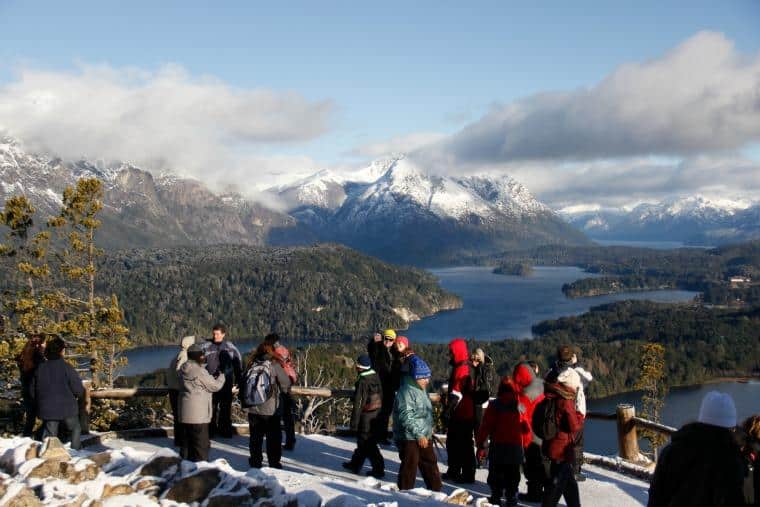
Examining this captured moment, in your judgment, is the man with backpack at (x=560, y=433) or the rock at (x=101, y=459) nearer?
the man with backpack at (x=560, y=433)

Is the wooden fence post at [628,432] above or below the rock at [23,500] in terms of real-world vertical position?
below

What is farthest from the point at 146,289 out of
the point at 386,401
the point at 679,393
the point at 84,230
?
the point at 386,401

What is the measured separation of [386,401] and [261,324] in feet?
577

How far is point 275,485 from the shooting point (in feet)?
22.7

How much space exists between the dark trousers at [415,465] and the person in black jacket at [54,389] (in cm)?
498

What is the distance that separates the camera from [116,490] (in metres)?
7.00

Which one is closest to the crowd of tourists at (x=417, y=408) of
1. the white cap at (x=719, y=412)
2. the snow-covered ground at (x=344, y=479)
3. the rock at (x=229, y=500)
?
the snow-covered ground at (x=344, y=479)

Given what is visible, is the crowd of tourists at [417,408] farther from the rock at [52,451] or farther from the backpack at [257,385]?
the rock at [52,451]

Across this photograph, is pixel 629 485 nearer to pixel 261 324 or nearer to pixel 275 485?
pixel 275 485

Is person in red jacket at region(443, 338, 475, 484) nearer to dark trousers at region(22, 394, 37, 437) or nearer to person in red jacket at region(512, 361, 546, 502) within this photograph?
person in red jacket at region(512, 361, 546, 502)

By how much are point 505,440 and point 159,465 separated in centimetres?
427

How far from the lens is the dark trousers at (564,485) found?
7.37m

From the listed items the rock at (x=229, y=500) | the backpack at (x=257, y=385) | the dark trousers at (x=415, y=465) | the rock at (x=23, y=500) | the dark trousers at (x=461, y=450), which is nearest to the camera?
the rock at (x=23, y=500)

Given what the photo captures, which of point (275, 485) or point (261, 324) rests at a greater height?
point (275, 485)
